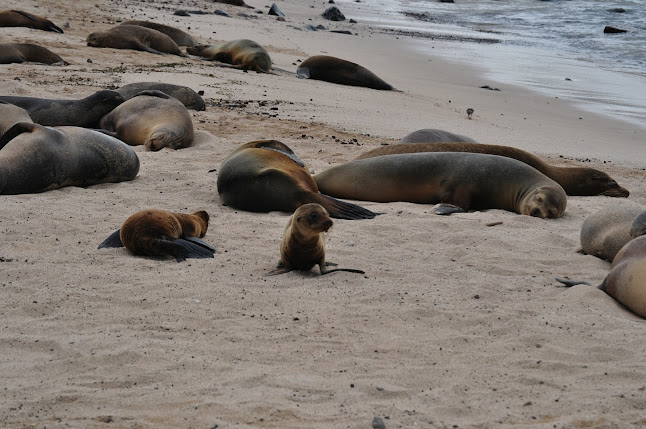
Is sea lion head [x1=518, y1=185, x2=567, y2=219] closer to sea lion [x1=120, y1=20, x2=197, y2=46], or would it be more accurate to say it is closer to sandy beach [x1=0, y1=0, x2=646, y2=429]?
sandy beach [x1=0, y1=0, x2=646, y2=429]

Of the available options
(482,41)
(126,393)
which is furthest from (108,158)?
(482,41)

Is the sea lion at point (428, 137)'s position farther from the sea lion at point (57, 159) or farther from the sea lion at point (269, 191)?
the sea lion at point (57, 159)

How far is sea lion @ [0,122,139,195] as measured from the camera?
564cm

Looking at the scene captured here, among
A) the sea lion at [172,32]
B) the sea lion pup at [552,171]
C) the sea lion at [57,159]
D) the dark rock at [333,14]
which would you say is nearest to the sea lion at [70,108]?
the sea lion at [57,159]

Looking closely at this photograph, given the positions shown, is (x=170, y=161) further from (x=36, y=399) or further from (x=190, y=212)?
(x=36, y=399)

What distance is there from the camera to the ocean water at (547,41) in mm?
13328

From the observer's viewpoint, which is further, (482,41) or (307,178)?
(482,41)

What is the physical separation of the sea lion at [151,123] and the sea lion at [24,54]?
3.54 metres

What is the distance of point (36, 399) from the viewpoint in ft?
9.07

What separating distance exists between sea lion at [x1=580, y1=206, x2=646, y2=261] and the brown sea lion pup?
1612 mm

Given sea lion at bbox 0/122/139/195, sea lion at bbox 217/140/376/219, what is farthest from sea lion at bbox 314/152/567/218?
sea lion at bbox 0/122/139/195

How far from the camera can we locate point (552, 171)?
274 inches

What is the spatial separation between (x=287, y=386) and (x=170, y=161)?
14.6ft

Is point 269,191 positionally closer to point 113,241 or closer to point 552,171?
point 113,241
